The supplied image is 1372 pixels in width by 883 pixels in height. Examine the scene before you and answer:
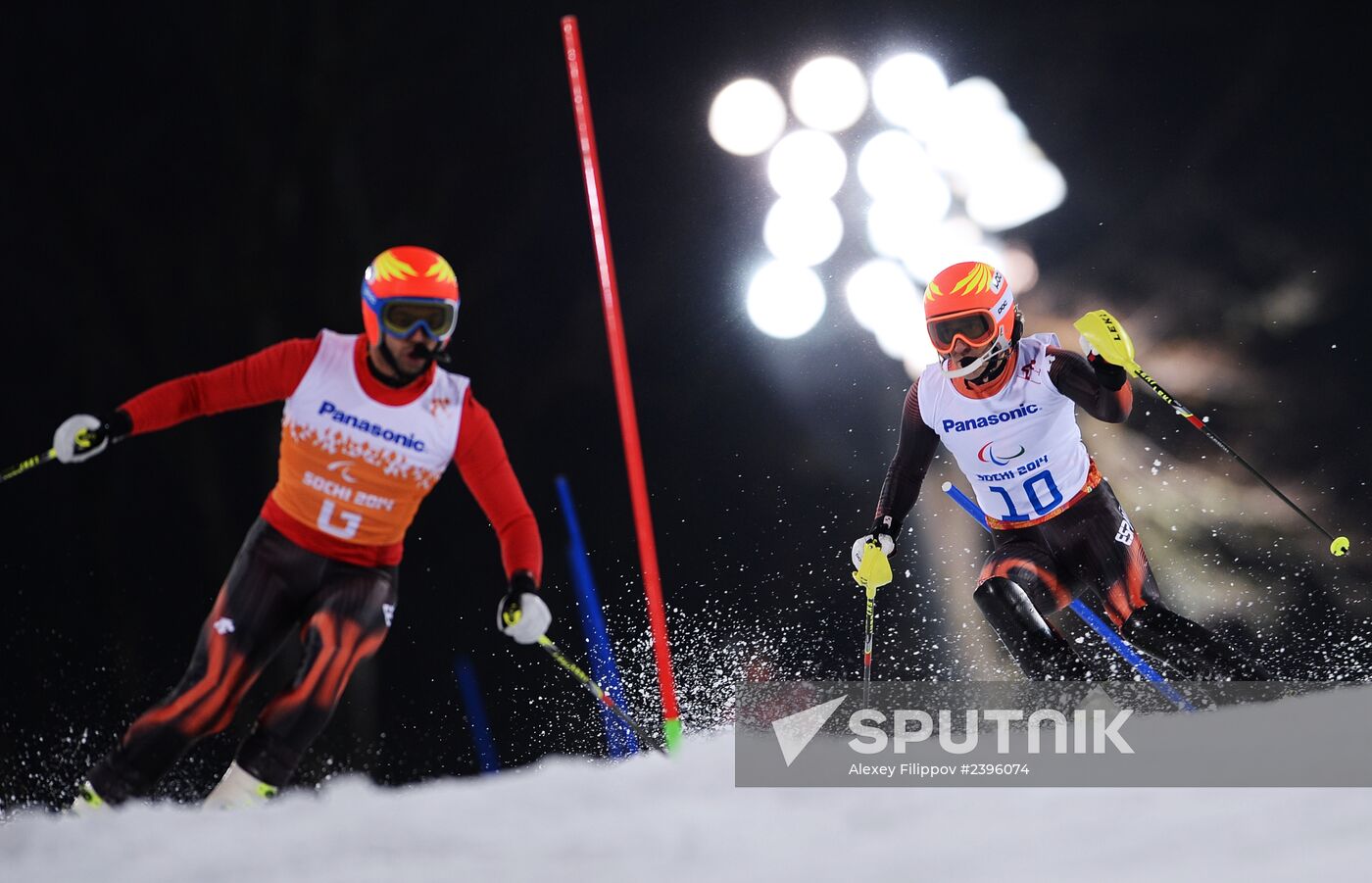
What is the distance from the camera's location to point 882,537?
3160 millimetres

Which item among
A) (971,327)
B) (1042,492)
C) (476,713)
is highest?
(971,327)

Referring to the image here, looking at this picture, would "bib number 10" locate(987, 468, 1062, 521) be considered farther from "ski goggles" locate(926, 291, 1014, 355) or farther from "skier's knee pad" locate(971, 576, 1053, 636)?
"ski goggles" locate(926, 291, 1014, 355)

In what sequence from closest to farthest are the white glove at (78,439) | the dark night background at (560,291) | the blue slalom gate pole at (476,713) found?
1. the white glove at (78,439)
2. the dark night background at (560,291)
3. the blue slalom gate pole at (476,713)

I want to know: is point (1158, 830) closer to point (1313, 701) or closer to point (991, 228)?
point (1313, 701)

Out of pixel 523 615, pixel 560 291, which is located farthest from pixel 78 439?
pixel 560 291

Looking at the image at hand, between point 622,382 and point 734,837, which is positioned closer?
point 734,837

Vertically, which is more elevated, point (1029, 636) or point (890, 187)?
point (890, 187)

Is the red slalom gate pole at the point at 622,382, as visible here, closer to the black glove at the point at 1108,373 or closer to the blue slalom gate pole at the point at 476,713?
the blue slalom gate pole at the point at 476,713

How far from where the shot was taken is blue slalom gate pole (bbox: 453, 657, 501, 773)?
3668 millimetres

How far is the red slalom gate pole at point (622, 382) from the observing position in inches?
145

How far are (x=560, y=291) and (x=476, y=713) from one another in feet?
4.11

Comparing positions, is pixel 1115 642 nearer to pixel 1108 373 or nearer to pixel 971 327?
pixel 1108 373

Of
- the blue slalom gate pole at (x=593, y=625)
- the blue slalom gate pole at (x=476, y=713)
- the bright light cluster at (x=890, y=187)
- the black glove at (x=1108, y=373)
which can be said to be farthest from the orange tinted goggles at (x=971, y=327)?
the blue slalom gate pole at (x=476, y=713)

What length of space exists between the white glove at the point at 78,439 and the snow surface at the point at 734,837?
0.78 metres
